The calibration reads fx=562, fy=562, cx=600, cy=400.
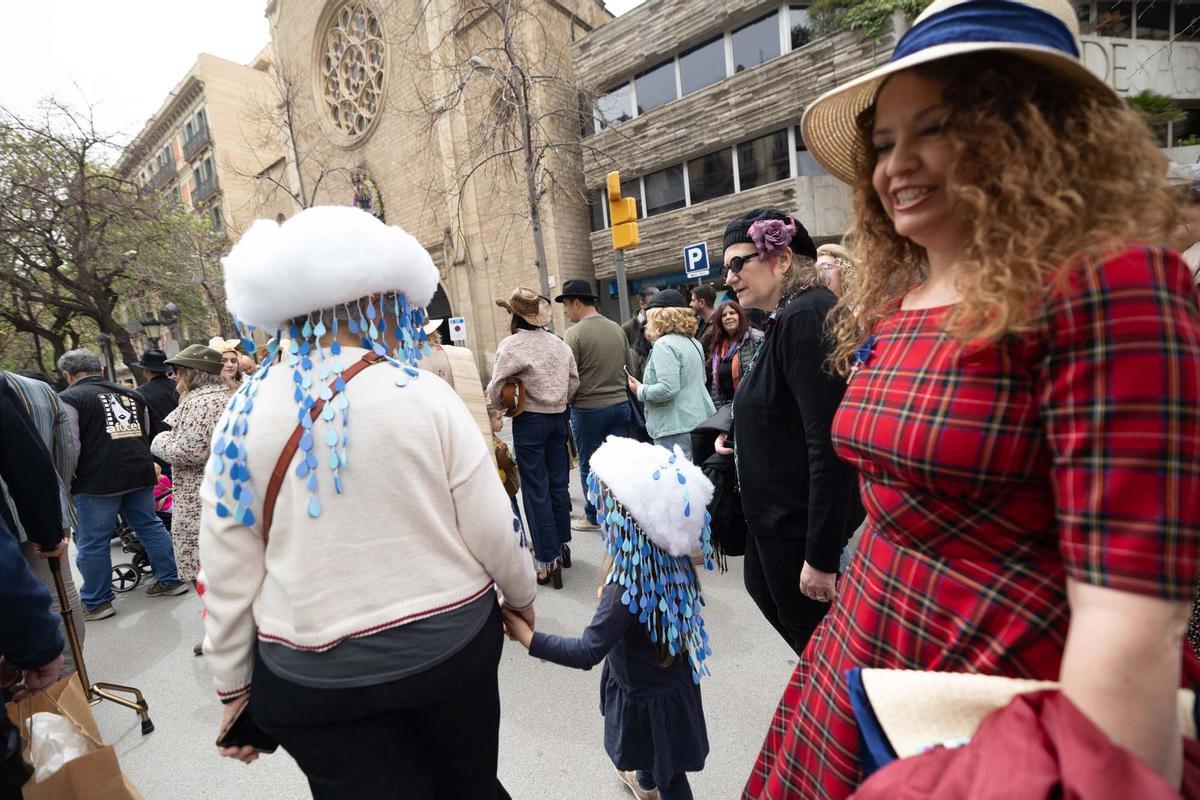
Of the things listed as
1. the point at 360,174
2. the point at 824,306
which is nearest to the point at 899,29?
the point at 824,306

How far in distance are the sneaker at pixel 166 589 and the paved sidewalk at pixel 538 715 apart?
706 mm

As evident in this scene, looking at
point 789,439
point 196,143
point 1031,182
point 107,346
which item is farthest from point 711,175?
point 196,143

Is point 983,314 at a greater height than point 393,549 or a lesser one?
greater

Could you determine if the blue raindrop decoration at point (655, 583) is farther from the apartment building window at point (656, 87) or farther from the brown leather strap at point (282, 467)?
the apartment building window at point (656, 87)

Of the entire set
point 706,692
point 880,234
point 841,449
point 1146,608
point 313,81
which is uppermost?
point 313,81

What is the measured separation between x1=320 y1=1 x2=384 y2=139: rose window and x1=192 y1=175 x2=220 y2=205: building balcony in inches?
470

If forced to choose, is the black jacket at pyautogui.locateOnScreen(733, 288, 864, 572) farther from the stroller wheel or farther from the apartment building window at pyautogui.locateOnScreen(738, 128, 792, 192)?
the apartment building window at pyautogui.locateOnScreen(738, 128, 792, 192)

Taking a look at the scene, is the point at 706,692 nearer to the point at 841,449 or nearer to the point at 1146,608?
the point at 841,449

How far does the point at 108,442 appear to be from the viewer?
4.37 metres

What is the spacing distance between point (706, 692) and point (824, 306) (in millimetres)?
1965

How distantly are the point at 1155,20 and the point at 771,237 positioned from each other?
17.3 m

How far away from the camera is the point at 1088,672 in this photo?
2.28 feet

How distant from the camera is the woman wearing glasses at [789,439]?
1.76m

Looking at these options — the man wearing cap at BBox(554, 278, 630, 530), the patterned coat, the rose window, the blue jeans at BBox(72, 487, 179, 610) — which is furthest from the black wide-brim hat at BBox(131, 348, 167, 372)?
the rose window
